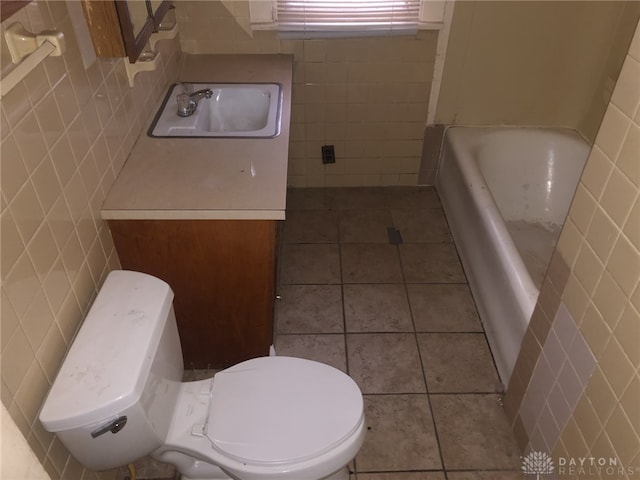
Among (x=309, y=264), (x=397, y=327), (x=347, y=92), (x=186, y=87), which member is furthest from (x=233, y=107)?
(x=397, y=327)

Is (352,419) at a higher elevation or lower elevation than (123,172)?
lower

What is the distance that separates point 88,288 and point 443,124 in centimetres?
207

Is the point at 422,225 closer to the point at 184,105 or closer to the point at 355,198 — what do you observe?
the point at 355,198

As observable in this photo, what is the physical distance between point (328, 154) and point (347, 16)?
0.75 m

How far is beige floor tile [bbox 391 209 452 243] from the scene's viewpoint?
2.69m

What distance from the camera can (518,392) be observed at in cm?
175

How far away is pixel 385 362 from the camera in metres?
2.06

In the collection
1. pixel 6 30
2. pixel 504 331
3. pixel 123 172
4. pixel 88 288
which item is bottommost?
pixel 504 331

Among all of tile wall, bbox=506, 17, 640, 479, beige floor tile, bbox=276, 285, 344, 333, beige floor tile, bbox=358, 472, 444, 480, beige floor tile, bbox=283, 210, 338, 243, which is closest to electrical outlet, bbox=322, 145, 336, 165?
beige floor tile, bbox=283, 210, 338, 243

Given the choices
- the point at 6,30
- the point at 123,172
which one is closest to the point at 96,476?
the point at 123,172

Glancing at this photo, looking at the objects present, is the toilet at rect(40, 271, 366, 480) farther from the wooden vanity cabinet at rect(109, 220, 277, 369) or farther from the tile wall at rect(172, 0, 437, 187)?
the tile wall at rect(172, 0, 437, 187)

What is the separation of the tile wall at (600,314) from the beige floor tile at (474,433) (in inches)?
8.2

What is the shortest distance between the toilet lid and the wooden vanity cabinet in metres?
0.30

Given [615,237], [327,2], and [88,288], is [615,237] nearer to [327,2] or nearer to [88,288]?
[88,288]
